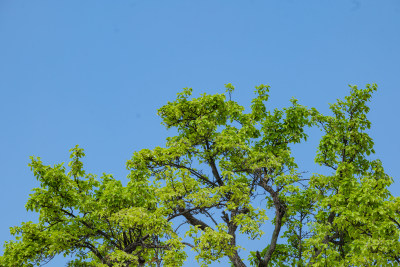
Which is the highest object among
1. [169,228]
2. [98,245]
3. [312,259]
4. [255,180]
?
[255,180]

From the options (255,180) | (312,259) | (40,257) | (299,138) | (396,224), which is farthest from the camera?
(299,138)

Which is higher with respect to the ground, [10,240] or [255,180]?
[255,180]

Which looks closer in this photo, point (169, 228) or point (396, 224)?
point (396, 224)

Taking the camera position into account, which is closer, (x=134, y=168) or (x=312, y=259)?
(x=312, y=259)

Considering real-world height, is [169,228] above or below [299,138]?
below

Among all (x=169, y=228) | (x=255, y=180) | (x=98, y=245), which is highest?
(x=255, y=180)

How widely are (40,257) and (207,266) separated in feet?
22.6

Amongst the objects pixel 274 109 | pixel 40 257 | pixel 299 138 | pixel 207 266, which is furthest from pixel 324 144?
pixel 40 257

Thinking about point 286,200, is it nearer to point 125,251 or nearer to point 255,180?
point 255,180

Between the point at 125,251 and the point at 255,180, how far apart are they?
641cm

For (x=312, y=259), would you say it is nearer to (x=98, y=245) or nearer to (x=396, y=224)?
(x=396, y=224)

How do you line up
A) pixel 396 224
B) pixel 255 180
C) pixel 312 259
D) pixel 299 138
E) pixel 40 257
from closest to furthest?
pixel 396 224 → pixel 312 259 → pixel 40 257 → pixel 255 180 → pixel 299 138

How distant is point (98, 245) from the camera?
901 inches

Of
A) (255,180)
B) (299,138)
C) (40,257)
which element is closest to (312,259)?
(255,180)
